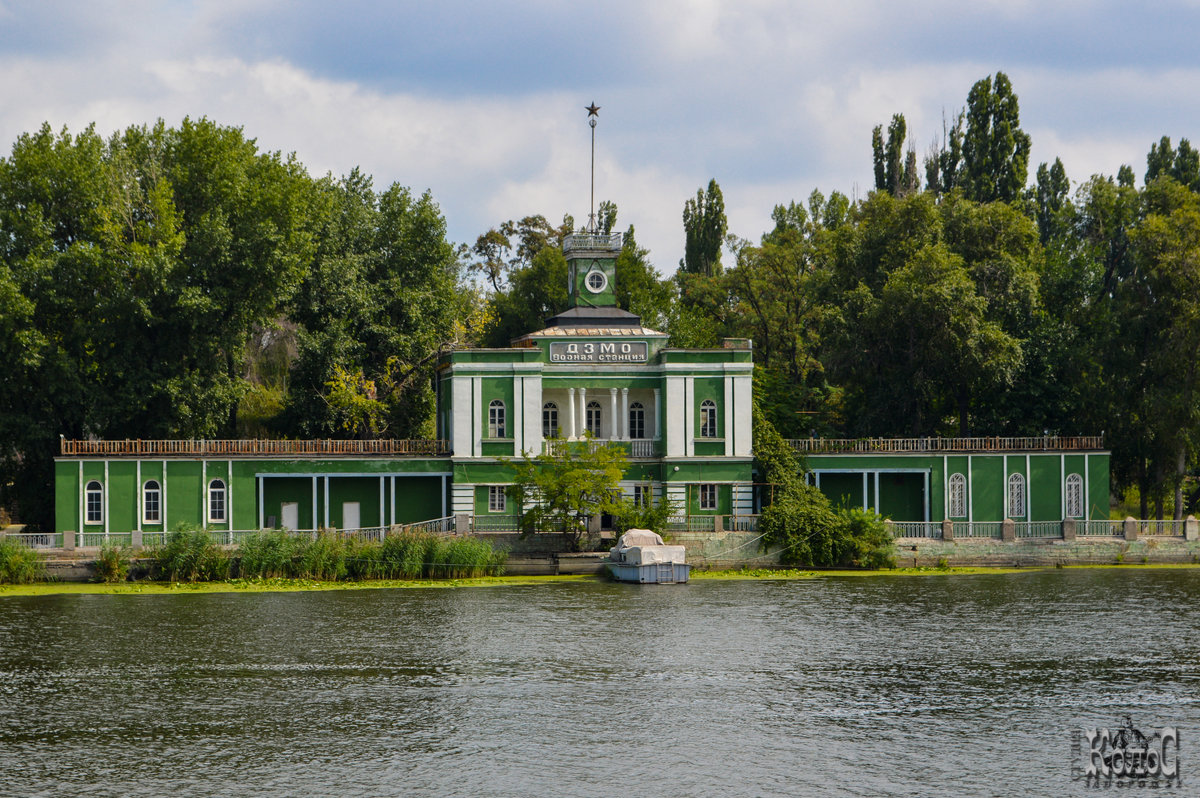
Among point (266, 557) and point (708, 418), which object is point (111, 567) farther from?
point (708, 418)

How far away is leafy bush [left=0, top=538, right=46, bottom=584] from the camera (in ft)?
141

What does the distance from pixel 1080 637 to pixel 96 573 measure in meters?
30.9

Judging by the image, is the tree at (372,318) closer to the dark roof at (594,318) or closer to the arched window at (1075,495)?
the dark roof at (594,318)

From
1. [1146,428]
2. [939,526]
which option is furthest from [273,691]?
[1146,428]

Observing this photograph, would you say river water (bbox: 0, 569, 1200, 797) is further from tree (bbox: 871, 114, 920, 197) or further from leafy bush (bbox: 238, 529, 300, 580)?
tree (bbox: 871, 114, 920, 197)

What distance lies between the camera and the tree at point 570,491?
156 ft

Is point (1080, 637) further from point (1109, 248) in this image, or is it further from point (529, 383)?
point (1109, 248)

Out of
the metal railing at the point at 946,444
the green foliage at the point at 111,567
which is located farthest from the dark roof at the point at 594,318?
the green foliage at the point at 111,567

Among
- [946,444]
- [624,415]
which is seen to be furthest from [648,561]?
[946,444]

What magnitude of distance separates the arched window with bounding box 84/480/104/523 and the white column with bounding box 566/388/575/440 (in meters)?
18.1

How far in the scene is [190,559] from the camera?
143ft

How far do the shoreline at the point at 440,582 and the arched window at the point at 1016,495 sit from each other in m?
4.64

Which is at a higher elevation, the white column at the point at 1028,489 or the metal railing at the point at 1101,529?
the white column at the point at 1028,489

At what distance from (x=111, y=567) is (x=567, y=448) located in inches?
653
